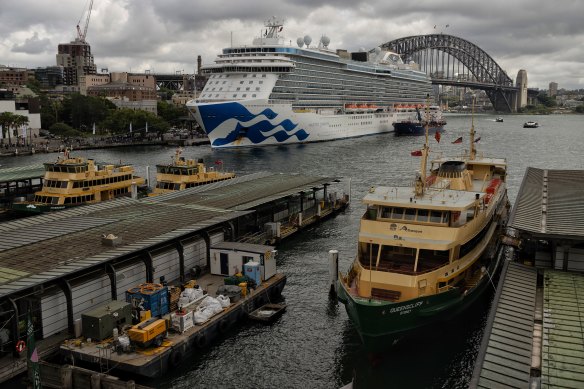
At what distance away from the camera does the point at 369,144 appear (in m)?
114

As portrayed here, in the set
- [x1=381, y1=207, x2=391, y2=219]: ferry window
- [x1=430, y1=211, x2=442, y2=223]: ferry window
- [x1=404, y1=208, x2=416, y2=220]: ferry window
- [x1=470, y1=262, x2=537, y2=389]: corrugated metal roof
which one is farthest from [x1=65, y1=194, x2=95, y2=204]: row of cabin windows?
[x1=470, y1=262, x2=537, y2=389]: corrugated metal roof

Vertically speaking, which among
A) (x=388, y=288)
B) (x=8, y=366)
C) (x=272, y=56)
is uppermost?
(x=272, y=56)

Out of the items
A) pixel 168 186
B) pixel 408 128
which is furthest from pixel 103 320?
pixel 408 128

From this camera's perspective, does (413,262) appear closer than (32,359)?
No

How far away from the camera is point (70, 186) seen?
42.2 meters

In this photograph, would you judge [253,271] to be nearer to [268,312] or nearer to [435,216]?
[268,312]

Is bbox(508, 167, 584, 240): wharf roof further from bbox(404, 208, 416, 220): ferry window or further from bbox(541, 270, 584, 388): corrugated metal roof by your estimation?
bbox(404, 208, 416, 220): ferry window

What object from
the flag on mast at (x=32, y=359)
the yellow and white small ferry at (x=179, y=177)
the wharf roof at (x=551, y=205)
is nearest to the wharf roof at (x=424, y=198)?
the wharf roof at (x=551, y=205)

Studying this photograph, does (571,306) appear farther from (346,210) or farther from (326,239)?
(346,210)

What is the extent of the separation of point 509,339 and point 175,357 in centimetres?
1176

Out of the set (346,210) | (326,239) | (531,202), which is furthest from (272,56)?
(531,202)

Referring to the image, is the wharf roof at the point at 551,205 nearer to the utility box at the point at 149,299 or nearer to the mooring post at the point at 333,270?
the mooring post at the point at 333,270

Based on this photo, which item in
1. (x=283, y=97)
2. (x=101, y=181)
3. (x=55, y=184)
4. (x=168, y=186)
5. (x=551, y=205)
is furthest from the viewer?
(x=283, y=97)

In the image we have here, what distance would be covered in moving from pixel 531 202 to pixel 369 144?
86.9 metres
